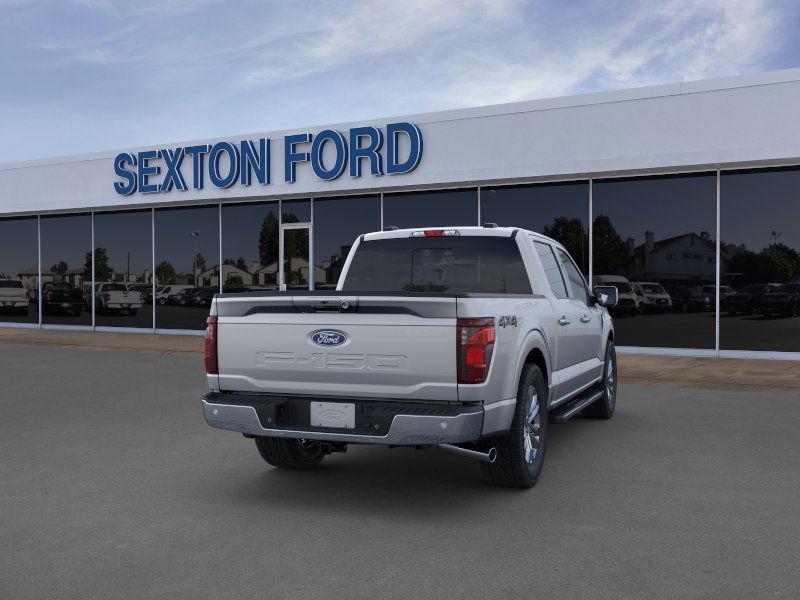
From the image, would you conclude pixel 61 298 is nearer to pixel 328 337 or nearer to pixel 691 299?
pixel 691 299

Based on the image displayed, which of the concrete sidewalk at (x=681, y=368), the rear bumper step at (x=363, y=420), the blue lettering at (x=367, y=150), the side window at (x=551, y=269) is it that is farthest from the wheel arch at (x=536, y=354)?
the blue lettering at (x=367, y=150)

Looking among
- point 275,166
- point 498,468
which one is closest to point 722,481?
point 498,468

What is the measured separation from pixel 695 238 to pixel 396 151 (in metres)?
6.42

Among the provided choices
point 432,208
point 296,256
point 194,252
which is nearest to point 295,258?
point 296,256

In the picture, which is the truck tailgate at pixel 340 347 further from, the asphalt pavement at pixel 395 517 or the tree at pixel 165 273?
the tree at pixel 165 273

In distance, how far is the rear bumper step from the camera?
4875 mm

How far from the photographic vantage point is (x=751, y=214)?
14.7 meters

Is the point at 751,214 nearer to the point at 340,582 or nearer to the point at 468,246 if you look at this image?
the point at 468,246

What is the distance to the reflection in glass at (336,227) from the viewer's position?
18.8 m

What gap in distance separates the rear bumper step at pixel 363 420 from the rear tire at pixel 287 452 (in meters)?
0.76

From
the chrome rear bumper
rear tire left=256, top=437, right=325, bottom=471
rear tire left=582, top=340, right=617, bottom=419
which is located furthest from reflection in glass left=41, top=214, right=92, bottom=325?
the chrome rear bumper

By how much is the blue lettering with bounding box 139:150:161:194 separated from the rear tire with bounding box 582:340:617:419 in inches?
602

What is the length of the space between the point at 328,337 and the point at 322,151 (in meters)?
13.8

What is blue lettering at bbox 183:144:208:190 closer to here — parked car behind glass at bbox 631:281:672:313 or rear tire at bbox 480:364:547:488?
parked car behind glass at bbox 631:281:672:313
